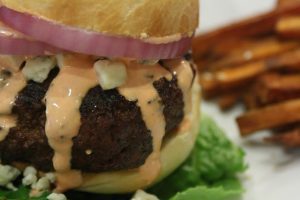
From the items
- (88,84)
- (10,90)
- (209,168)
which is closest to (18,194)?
(10,90)

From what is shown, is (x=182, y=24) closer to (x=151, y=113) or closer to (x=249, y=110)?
(x=151, y=113)

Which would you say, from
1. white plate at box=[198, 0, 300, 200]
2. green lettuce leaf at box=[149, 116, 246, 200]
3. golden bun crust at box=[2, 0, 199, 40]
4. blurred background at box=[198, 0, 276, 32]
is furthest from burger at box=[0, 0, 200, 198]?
blurred background at box=[198, 0, 276, 32]

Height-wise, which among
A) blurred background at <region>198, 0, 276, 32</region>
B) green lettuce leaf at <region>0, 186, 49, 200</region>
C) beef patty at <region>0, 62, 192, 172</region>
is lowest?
green lettuce leaf at <region>0, 186, 49, 200</region>

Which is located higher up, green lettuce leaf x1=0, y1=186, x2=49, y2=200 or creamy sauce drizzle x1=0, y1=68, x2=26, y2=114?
creamy sauce drizzle x1=0, y1=68, x2=26, y2=114

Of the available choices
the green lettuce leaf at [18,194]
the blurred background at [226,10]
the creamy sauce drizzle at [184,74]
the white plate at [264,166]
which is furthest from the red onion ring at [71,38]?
the blurred background at [226,10]

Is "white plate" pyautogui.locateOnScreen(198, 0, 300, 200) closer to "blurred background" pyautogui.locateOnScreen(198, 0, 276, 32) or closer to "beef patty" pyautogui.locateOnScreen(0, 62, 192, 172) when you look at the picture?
"blurred background" pyautogui.locateOnScreen(198, 0, 276, 32)

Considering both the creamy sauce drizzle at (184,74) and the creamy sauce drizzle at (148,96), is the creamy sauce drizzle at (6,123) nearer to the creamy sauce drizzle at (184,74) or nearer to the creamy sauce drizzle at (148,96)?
the creamy sauce drizzle at (148,96)

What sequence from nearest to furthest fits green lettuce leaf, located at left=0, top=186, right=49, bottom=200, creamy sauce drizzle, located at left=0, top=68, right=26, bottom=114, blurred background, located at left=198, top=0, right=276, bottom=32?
creamy sauce drizzle, located at left=0, top=68, right=26, bottom=114
green lettuce leaf, located at left=0, top=186, right=49, bottom=200
blurred background, located at left=198, top=0, right=276, bottom=32
